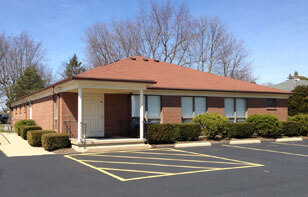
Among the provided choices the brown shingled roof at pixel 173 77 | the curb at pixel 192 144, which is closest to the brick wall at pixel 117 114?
the brown shingled roof at pixel 173 77

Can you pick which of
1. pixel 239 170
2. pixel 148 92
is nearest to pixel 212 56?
pixel 148 92

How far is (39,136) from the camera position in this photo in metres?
14.8

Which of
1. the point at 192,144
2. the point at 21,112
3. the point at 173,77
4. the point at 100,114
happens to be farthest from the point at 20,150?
the point at 21,112

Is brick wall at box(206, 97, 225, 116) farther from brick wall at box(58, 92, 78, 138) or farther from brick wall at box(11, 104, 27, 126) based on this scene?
brick wall at box(11, 104, 27, 126)

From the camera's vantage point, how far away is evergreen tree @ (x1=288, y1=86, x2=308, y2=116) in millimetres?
25547

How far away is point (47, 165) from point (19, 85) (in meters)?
32.7

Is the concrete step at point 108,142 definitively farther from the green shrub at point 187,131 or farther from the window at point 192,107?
the window at point 192,107

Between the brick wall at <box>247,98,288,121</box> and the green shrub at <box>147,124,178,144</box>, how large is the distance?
7.35m

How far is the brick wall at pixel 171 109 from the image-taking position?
57.3ft

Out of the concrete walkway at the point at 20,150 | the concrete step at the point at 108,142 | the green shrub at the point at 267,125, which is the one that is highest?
the green shrub at the point at 267,125

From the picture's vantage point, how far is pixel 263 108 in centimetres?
2089

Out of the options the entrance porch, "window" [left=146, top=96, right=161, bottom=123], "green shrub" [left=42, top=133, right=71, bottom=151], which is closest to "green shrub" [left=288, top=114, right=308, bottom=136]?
"window" [left=146, top=96, right=161, bottom=123]

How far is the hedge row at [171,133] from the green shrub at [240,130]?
7.29ft

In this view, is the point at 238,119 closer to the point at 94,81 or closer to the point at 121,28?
the point at 94,81
